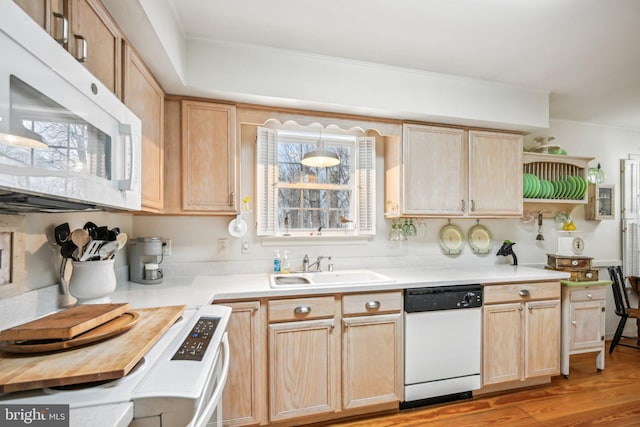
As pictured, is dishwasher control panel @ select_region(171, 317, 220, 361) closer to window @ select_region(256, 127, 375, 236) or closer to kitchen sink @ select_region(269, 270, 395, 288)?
kitchen sink @ select_region(269, 270, 395, 288)

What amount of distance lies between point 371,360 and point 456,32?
2.17m

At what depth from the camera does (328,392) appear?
6.42 feet

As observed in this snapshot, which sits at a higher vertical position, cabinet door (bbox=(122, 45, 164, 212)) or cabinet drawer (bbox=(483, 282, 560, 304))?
cabinet door (bbox=(122, 45, 164, 212))

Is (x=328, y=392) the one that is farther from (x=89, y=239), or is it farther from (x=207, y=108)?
(x=207, y=108)

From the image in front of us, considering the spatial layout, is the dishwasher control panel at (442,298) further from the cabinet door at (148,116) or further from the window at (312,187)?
the cabinet door at (148,116)

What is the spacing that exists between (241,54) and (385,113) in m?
1.12

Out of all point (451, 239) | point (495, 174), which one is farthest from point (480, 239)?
point (495, 174)

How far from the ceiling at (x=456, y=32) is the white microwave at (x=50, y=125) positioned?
43.6 inches

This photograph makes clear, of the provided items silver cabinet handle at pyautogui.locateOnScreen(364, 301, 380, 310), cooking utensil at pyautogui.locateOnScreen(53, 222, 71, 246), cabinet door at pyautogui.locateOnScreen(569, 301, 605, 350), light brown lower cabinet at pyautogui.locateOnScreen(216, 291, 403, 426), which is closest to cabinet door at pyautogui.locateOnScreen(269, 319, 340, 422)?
light brown lower cabinet at pyautogui.locateOnScreen(216, 291, 403, 426)

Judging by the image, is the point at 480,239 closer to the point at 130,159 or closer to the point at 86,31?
the point at 130,159

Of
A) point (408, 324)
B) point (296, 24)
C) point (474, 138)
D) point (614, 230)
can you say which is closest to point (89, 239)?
point (296, 24)

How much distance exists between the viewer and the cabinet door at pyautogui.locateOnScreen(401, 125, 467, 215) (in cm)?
251

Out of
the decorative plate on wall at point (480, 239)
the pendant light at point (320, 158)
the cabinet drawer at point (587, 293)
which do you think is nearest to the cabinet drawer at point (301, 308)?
the pendant light at point (320, 158)

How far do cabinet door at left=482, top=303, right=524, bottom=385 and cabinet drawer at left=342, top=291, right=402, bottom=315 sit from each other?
0.74 m
